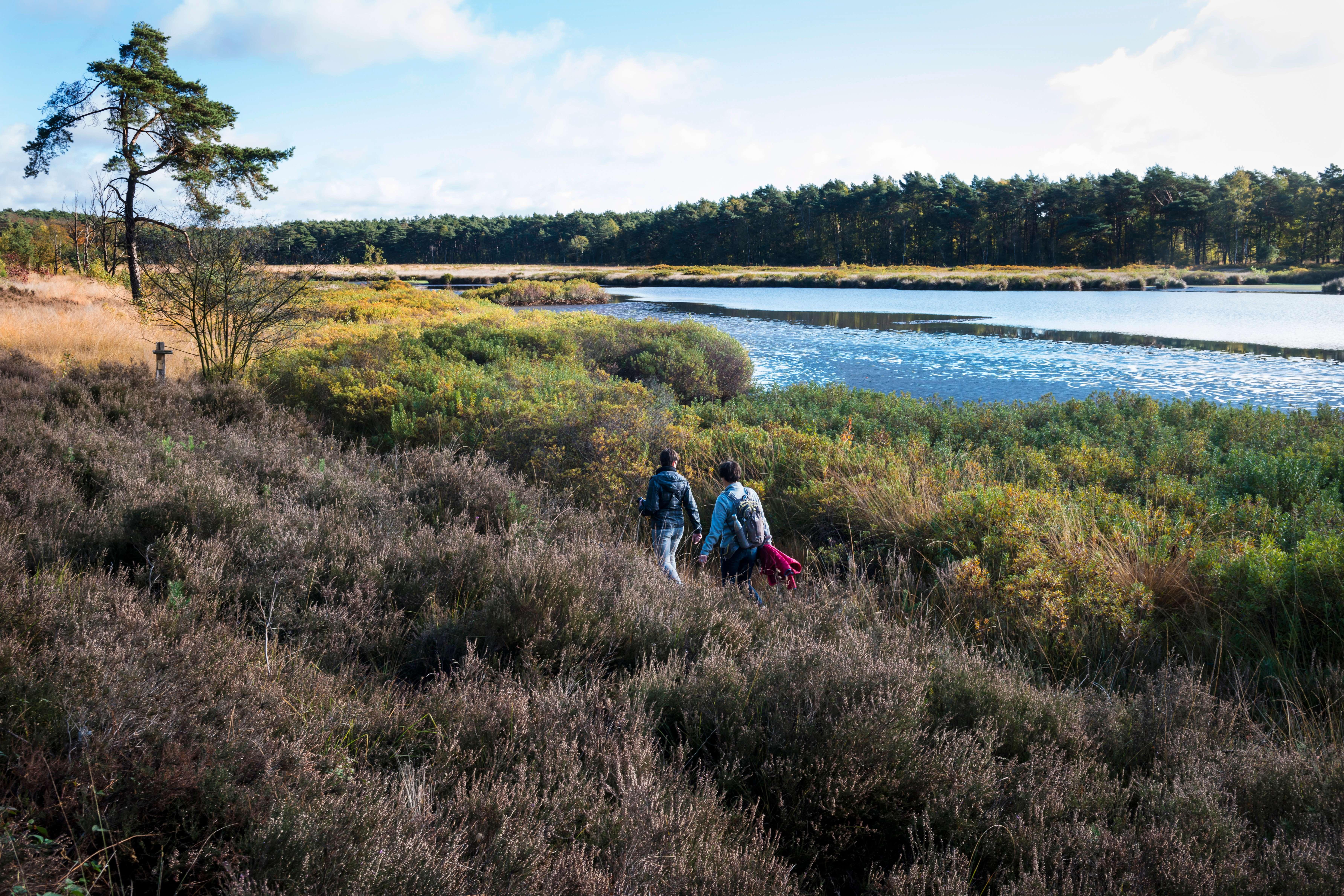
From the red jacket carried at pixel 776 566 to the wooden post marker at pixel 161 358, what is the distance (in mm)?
10784

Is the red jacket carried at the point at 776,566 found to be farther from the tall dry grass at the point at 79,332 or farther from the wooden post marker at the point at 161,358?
the tall dry grass at the point at 79,332

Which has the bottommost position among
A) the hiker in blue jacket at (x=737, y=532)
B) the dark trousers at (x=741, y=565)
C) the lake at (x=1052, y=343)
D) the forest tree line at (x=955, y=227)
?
the dark trousers at (x=741, y=565)

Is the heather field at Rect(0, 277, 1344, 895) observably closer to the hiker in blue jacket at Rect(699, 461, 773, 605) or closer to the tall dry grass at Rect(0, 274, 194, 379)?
the hiker in blue jacket at Rect(699, 461, 773, 605)

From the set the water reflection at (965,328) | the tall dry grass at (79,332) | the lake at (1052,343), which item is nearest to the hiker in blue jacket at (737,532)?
the lake at (1052,343)

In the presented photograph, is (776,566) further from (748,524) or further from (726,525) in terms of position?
(726,525)

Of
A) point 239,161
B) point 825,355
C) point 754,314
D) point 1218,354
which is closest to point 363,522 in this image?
point 825,355

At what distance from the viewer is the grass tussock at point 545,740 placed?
2.18 meters

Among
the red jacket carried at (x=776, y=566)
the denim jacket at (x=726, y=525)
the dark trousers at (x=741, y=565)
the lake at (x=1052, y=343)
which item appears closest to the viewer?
the red jacket carried at (x=776, y=566)

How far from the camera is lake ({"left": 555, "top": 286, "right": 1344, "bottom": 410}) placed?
19.0m

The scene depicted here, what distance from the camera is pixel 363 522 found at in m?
5.71

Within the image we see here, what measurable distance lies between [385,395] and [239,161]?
24279mm

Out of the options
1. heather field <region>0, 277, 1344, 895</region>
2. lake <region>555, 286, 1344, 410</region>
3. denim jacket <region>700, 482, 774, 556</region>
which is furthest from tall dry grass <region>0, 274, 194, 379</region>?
lake <region>555, 286, 1344, 410</region>

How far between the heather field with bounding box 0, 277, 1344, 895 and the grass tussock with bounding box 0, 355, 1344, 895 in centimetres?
2

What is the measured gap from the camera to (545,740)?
9.34ft
